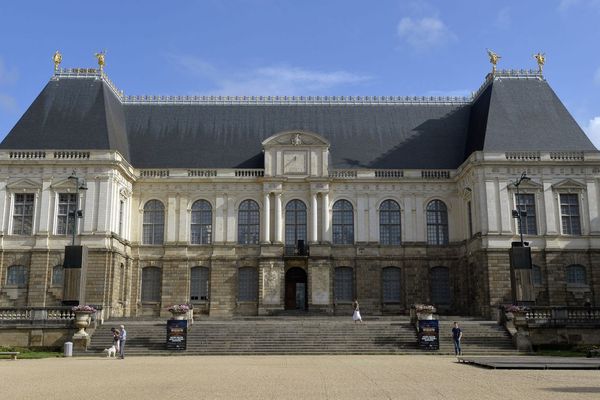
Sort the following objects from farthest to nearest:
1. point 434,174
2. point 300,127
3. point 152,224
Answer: point 300,127 < point 434,174 < point 152,224

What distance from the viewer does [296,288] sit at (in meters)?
45.2

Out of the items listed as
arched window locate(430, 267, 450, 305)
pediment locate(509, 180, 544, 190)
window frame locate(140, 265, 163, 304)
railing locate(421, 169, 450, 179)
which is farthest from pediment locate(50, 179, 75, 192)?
pediment locate(509, 180, 544, 190)

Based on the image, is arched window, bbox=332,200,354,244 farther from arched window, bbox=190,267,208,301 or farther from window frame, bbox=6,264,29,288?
window frame, bbox=6,264,29,288

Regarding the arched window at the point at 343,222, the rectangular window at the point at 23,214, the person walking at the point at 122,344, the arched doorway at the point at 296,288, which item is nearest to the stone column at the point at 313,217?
the arched window at the point at 343,222

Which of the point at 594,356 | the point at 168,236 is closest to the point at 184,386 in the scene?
the point at 594,356

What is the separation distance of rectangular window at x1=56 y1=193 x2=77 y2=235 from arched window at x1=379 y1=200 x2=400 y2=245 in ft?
66.0

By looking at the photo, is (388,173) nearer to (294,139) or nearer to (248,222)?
(294,139)

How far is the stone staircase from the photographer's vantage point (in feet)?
101

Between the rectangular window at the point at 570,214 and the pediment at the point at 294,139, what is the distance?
15741 millimetres

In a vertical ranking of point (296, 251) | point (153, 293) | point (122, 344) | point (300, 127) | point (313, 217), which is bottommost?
point (122, 344)

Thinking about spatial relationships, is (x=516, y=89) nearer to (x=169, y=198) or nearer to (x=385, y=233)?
(x=385, y=233)

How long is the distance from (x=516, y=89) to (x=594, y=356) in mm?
24574

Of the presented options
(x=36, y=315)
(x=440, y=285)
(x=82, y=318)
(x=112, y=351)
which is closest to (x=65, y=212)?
(x=36, y=315)

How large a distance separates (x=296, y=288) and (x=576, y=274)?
697 inches
